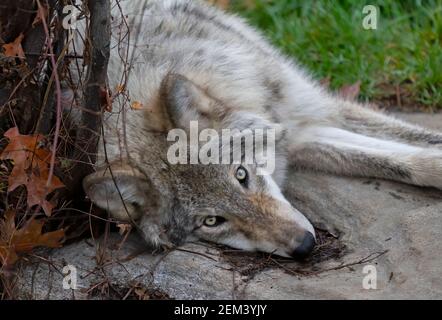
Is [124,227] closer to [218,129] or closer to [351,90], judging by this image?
[218,129]

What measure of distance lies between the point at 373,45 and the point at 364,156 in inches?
81.0

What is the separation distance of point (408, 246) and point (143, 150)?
1.47 meters

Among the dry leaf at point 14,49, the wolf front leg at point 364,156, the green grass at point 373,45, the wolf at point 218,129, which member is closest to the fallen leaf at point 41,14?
the dry leaf at point 14,49

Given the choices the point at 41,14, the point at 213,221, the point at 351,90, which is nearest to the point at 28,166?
the point at 41,14

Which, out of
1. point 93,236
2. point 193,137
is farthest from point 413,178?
point 93,236

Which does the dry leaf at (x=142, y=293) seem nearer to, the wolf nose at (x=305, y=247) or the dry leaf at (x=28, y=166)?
the dry leaf at (x=28, y=166)

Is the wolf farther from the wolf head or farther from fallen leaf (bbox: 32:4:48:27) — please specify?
fallen leaf (bbox: 32:4:48:27)

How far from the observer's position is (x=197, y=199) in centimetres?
396

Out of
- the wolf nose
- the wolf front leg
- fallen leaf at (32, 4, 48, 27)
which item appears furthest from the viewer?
the wolf front leg

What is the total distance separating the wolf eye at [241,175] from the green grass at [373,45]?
7.88 ft

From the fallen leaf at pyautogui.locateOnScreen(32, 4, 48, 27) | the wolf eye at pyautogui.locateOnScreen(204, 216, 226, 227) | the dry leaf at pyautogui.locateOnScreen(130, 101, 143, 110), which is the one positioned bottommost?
the wolf eye at pyautogui.locateOnScreen(204, 216, 226, 227)

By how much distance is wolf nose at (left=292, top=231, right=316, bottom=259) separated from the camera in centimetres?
383

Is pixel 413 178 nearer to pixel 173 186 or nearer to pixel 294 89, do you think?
pixel 294 89

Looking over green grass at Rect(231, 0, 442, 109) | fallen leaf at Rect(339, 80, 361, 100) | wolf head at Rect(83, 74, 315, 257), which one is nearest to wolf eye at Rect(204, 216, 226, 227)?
wolf head at Rect(83, 74, 315, 257)
